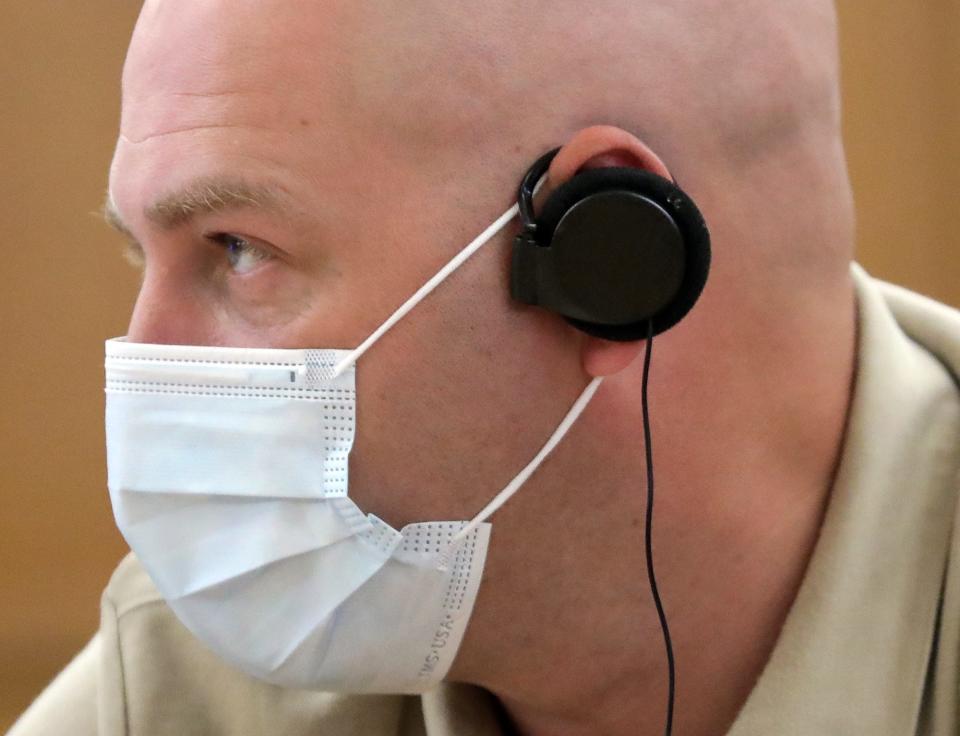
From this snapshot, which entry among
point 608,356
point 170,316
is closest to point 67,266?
point 170,316

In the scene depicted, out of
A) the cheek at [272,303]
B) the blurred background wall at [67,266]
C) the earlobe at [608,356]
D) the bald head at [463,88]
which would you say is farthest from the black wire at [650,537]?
the blurred background wall at [67,266]

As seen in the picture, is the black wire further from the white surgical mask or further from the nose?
the nose

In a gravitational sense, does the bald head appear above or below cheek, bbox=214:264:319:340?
above

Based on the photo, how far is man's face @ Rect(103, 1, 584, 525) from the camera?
868mm

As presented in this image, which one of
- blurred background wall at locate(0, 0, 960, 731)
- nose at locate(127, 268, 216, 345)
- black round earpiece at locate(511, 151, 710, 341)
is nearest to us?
black round earpiece at locate(511, 151, 710, 341)

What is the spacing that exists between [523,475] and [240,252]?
1.02 feet

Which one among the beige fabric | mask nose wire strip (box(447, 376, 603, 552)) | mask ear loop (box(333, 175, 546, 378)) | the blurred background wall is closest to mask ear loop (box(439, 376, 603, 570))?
mask nose wire strip (box(447, 376, 603, 552))

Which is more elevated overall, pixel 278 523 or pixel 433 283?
pixel 433 283

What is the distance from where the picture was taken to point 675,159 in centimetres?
90

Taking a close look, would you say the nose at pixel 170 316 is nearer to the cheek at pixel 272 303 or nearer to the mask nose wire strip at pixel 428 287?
the cheek at pixel 272 303

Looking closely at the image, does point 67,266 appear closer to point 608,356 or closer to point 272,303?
point 272,303

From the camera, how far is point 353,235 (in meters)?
0.88

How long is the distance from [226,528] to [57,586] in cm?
169

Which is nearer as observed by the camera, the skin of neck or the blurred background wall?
the skin of neck
